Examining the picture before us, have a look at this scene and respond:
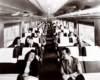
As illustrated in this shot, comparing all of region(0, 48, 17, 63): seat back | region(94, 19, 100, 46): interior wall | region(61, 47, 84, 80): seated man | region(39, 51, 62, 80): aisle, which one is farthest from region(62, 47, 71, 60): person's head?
region(39, 51, 62, 80): aisle

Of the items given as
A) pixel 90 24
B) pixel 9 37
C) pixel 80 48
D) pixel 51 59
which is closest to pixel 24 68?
pixel 9 37

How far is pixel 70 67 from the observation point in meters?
2.03

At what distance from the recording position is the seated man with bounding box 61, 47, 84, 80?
6.22 feet

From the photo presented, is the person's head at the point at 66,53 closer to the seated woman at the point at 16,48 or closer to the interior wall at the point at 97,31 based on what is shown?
the interior wall at the point at 97,31

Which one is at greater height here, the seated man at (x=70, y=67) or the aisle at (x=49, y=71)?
the seated man at (x=70, y=67)

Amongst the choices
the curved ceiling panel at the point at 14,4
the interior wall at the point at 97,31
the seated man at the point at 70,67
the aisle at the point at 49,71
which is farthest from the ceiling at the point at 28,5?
the aisle at the point at 49,71

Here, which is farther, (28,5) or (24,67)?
(28,5)

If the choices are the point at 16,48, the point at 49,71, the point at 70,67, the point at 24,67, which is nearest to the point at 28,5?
the point at 49,71

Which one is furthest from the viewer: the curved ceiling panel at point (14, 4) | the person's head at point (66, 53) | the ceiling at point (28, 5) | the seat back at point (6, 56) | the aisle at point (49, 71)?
the aisle at point (49, 71)

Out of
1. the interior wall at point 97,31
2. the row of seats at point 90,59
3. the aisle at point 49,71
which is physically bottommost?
the aisle at point 49,71

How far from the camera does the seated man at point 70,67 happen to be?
1897 millimetres

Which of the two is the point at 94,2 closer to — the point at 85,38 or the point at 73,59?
the point at 85,38

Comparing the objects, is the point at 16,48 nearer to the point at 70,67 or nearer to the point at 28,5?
the point at 70,67

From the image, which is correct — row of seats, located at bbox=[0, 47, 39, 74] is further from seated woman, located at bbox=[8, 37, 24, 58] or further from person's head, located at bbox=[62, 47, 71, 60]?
person's head, located at bbox=[62, 47, 71, 60]
